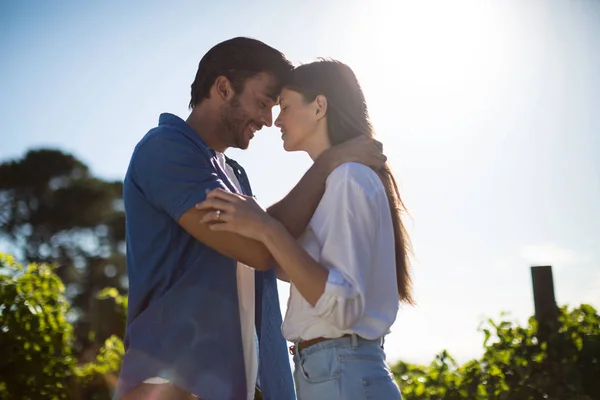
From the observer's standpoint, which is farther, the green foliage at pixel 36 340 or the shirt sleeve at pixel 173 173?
the green foliage at pixel 36 340

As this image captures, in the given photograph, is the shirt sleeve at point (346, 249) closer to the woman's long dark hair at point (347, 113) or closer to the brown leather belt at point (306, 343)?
the brown leather belt at point (306, 343)

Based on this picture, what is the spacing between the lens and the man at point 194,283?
103 inches

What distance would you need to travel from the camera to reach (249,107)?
3.42 metres

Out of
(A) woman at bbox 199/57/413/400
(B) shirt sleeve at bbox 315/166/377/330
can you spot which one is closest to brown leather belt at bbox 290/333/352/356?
(A) woman at bbox 199/57/413/400

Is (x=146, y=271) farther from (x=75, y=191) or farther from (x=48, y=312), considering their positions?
(x=75, y=191)

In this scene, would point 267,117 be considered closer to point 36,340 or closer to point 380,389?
point 380,389

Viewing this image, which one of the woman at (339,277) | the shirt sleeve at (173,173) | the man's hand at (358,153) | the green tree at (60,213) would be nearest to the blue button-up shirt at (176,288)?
the shirt sleeve at (173,173)

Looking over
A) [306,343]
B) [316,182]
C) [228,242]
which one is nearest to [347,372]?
[306,343]

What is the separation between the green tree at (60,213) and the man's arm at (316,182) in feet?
101

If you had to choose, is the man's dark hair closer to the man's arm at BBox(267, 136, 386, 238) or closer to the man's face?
the man's face

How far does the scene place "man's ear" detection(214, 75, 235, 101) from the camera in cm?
341

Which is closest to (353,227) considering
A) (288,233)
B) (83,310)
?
(288,233)

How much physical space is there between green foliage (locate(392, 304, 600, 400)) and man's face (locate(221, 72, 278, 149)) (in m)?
2.63

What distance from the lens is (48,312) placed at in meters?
5.97
